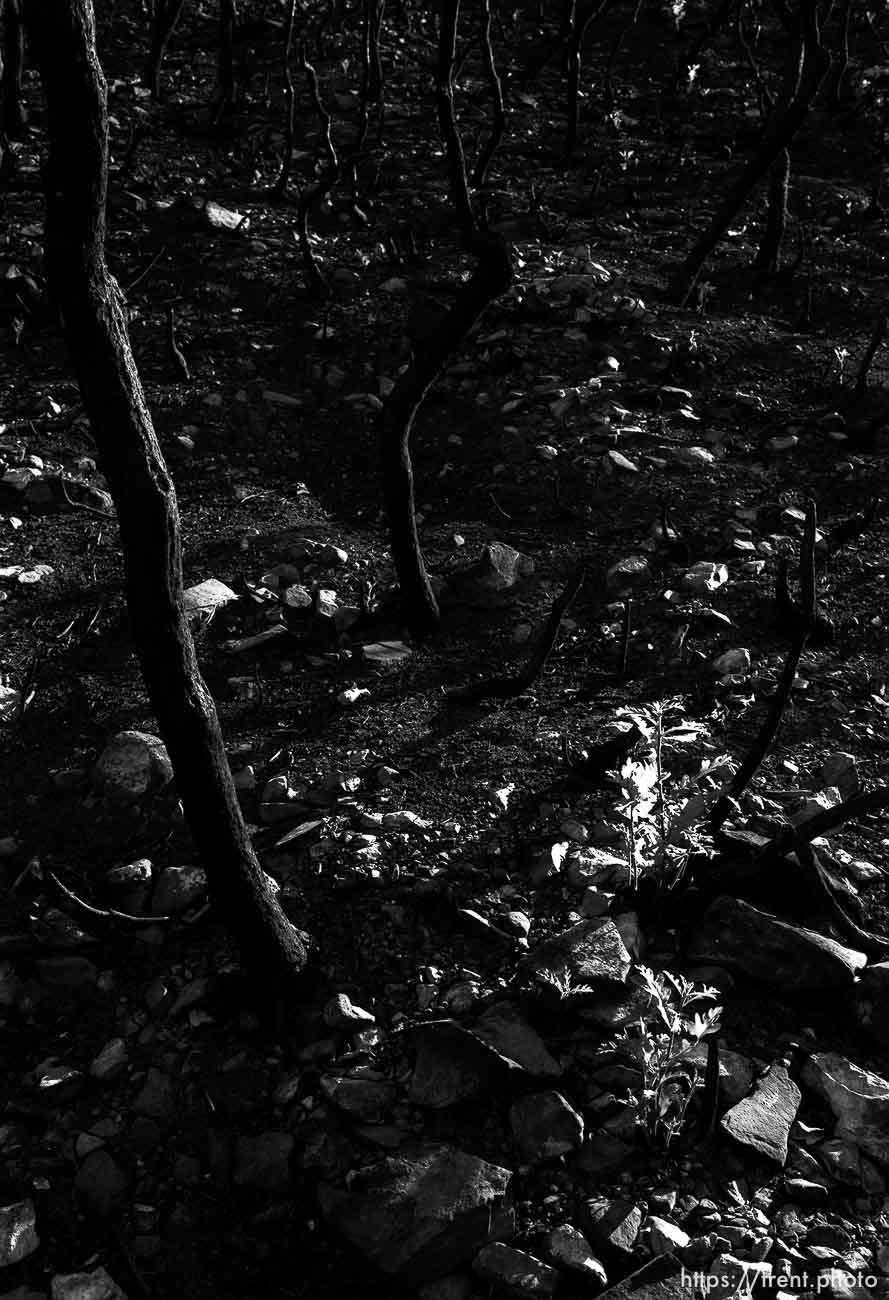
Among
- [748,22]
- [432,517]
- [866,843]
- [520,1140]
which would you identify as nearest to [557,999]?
[520,1140]

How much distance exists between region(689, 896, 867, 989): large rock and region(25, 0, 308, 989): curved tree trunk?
37.3 inches

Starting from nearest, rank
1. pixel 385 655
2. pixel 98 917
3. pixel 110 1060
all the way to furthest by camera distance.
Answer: pixel 110 1060
pixel 98 917
pixel 385 655

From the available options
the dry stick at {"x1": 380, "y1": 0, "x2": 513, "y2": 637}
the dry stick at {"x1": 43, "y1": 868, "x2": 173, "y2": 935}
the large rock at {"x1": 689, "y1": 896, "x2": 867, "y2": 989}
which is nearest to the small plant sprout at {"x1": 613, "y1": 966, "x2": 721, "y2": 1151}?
the large rock at {"x1": 689, "y1": 896, "x2": 867, "y2": 989}

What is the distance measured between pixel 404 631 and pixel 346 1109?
185 cm

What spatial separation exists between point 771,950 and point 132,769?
1.74 metres

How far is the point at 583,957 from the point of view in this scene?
2.51 m

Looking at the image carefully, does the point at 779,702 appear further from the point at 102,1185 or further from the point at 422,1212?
the point at 102,1185

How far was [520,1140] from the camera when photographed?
2.26m

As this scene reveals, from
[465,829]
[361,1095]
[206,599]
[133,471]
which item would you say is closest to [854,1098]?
[361,1095]

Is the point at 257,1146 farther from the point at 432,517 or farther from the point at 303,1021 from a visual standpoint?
the point at 432,517

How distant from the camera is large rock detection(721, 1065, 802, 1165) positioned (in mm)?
2205

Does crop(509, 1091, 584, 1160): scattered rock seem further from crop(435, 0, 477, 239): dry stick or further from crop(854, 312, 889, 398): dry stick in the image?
crop(854, 312, 889, 398): dry stick

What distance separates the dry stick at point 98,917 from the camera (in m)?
2.68

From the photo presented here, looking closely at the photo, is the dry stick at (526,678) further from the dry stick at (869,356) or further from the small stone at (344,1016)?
the dry stick at (869,356)
